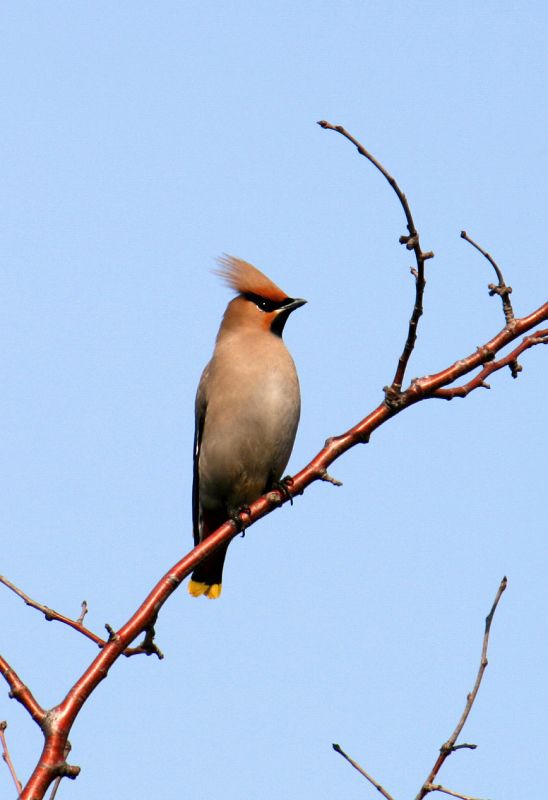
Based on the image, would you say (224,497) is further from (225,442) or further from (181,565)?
(181,565)

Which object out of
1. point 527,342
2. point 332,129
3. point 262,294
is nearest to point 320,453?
point 527,342

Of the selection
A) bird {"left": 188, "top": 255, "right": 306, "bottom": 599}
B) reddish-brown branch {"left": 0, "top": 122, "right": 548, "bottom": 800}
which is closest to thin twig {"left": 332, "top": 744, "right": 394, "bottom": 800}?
reddish-brown branch {"left": 0, "top": 122, "right": 548, "bottom": 800}

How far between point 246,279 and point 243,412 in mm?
929

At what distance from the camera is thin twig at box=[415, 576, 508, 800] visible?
2157mm

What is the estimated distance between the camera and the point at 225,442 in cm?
535

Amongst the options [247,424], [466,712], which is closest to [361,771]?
[466,712]

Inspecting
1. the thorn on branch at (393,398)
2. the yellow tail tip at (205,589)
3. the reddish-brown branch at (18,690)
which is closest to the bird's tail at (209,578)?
the yellow tail tip at (205,589)

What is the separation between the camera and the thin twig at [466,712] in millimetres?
2157

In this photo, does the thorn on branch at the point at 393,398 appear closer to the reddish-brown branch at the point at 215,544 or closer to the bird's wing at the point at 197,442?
the reddish-brown branch at the point at 215,544

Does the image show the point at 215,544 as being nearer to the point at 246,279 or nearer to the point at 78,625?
the point at 78,625

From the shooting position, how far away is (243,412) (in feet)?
17.4

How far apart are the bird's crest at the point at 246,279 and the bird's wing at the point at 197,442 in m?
0.48

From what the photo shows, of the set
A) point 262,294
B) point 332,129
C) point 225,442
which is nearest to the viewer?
point 332,129

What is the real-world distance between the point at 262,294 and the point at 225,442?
2.88 feet
